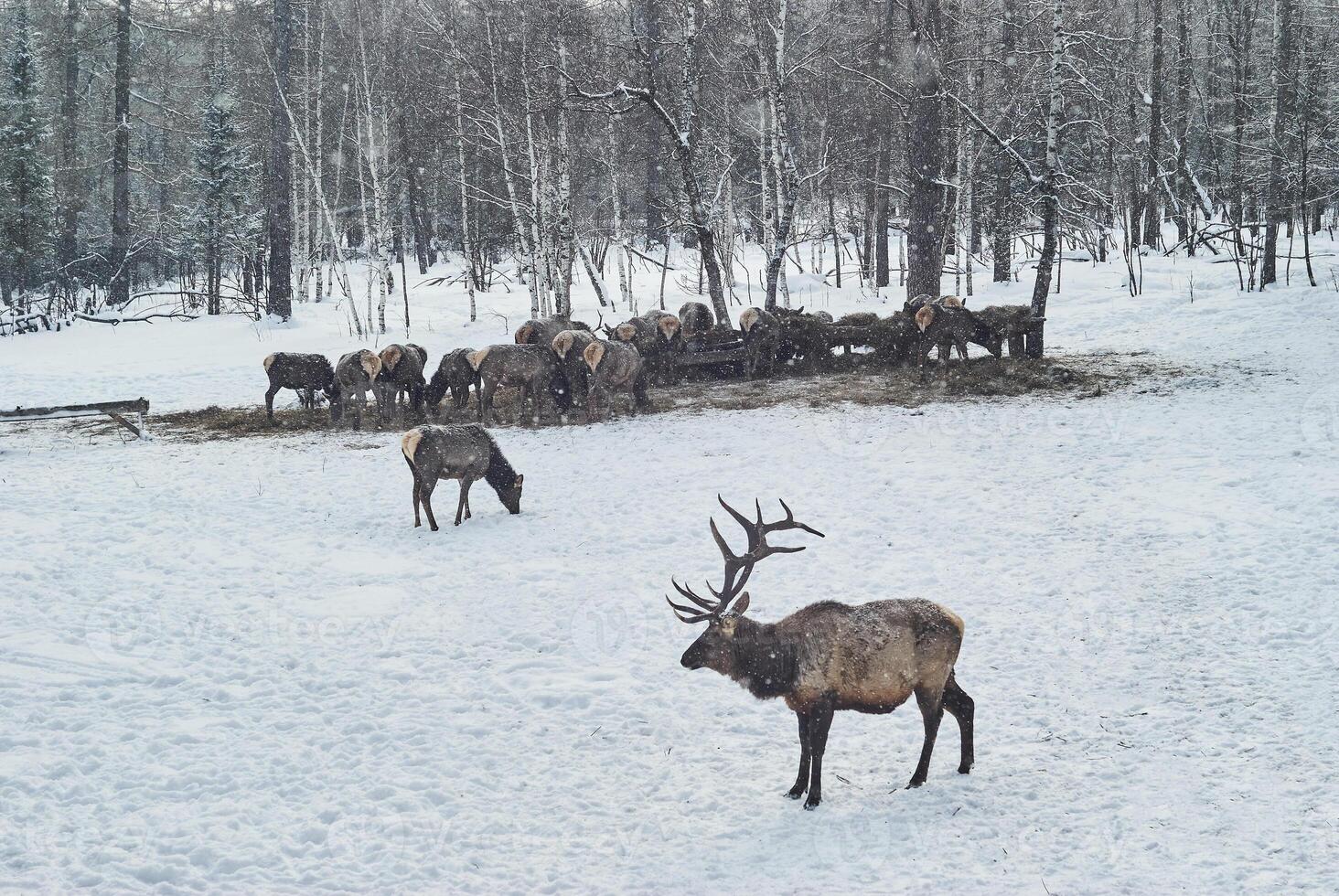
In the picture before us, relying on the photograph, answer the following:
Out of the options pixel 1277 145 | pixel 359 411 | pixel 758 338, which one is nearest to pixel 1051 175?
pixel 758 338

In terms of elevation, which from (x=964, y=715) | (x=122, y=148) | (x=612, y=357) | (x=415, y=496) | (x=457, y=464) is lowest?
(x=964, y=715)

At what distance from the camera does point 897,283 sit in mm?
33531

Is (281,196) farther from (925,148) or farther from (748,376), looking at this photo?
(925,148)

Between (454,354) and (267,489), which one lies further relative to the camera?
(454,354)

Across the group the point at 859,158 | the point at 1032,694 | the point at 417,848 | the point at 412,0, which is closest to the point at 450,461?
the point at 417,848

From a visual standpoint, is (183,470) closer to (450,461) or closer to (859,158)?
(450,461)

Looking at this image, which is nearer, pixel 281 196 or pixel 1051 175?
pixel 1051 175

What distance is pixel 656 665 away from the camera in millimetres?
7621

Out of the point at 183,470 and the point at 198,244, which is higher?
the point at 198,244

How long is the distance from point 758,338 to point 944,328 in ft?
11.6

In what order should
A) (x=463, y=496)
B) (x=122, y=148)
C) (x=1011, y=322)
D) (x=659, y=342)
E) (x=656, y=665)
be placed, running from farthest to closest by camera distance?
(x=122, y=148), (x=659, y=342), (x=1011, y=322), (x=463, y=496), (x=656, y=665)

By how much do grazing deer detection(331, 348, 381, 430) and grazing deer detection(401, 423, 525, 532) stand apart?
4.86m

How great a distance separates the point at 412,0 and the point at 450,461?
28.0 m

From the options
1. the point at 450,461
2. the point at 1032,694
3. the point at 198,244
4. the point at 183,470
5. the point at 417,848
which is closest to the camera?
the point at 417,848
